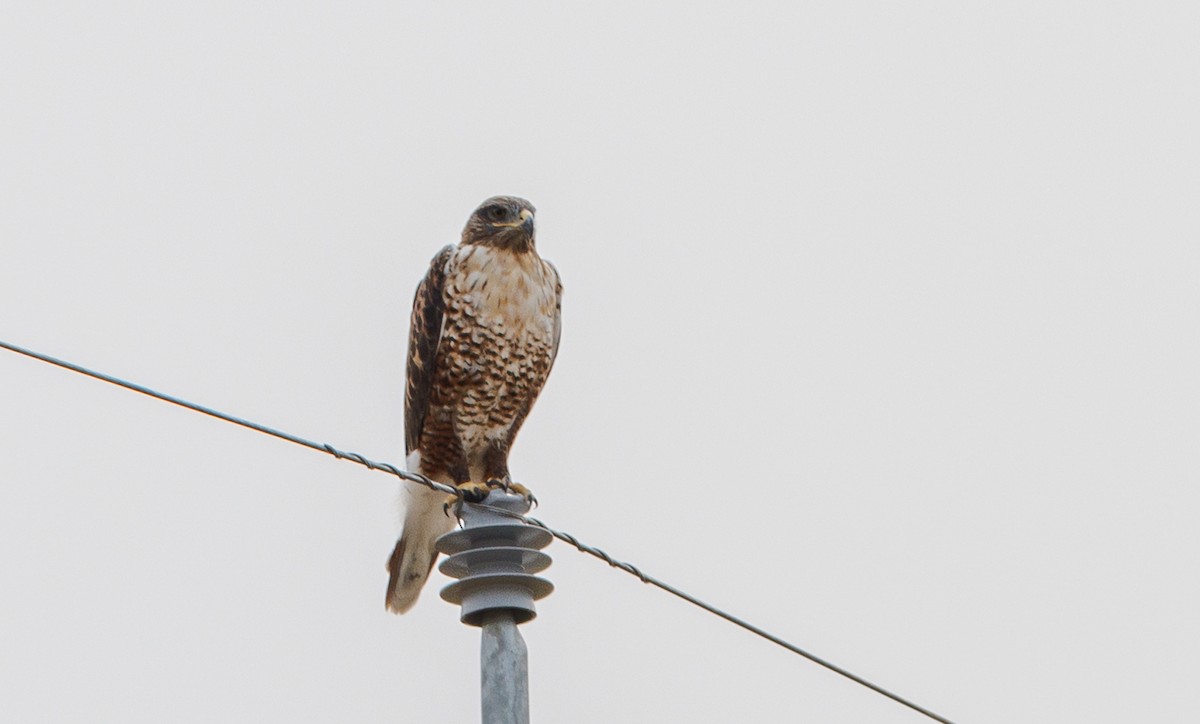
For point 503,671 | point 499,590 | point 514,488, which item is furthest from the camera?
point 514,488

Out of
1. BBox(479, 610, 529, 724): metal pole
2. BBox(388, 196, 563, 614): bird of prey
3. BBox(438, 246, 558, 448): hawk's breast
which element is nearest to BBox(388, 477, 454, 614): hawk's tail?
BBox(388, 196, 563, 614): bird of prey

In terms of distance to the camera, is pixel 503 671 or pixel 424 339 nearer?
pixel 503 671

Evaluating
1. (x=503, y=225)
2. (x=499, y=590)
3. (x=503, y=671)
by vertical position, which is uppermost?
(x=503, y=225)

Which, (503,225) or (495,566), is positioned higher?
(503,225)

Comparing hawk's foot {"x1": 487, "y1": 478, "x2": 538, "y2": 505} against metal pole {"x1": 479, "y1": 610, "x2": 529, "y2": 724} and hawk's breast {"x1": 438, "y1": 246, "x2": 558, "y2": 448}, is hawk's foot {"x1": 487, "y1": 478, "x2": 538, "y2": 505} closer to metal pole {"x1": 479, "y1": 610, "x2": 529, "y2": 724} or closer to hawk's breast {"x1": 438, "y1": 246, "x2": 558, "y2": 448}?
hawk's breast {"x1": 438, "y1": 246, "x2": 558, "y2": 448}

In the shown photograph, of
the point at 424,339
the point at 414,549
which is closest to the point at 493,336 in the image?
the point at 424,339

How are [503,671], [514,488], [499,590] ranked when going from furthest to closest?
[514,488] < [499,590] < [503,671]

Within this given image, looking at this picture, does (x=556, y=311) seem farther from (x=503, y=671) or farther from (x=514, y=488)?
(x=503, y=671)
